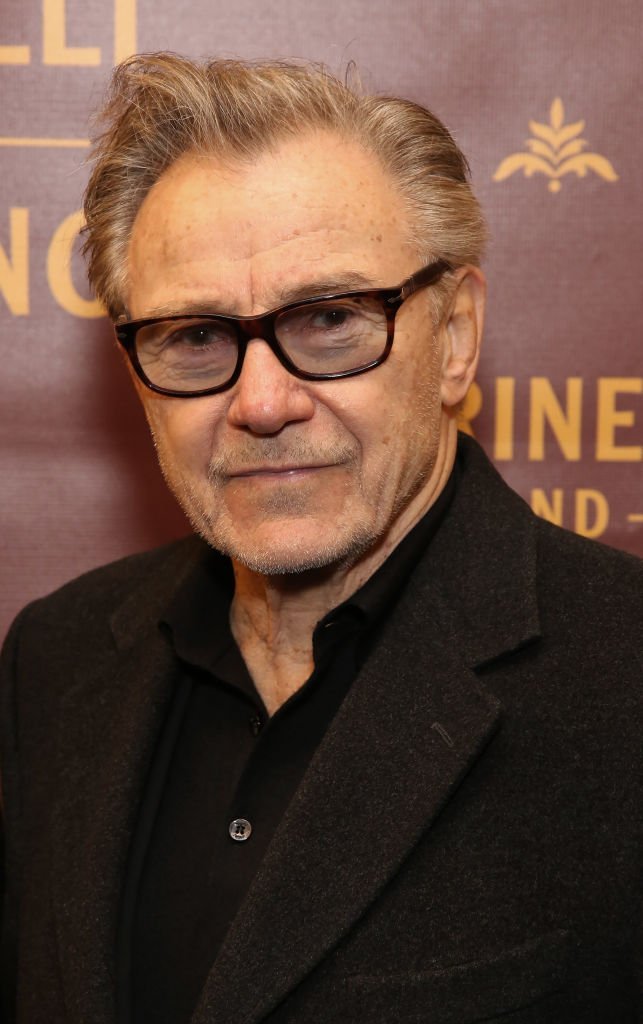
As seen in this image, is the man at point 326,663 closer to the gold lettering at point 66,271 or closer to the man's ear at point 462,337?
the man's ear at point 462,337

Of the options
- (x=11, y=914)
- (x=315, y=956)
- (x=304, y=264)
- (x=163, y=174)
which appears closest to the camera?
(x=315, y=956)

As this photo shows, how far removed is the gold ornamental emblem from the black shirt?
62 centimetres

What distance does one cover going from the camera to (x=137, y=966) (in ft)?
4.48

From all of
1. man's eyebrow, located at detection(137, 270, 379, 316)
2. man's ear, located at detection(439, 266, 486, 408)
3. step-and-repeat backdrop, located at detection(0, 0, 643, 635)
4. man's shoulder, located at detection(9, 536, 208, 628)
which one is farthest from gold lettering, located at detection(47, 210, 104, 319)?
man's ear, located at detection(439, 266, 486, 408)

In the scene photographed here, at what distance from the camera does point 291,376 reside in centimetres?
135

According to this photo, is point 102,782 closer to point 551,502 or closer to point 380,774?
point 380,774

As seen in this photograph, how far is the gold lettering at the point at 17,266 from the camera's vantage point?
191 centimetres

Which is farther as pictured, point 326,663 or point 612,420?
point 612,420

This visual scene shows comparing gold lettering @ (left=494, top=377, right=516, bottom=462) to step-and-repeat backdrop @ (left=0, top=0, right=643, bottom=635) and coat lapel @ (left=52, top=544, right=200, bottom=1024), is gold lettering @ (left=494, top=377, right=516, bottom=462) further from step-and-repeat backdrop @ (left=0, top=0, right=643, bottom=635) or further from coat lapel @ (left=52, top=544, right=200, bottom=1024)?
coat lapel @ (left=52, top=544, right=200, bottom=1024)

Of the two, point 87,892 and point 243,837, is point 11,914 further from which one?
point 243,837

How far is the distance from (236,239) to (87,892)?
82 cm

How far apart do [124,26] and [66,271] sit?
1.37ft

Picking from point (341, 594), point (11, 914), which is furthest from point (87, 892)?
point (341, 594)

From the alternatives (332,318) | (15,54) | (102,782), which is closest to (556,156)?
(332,318)
